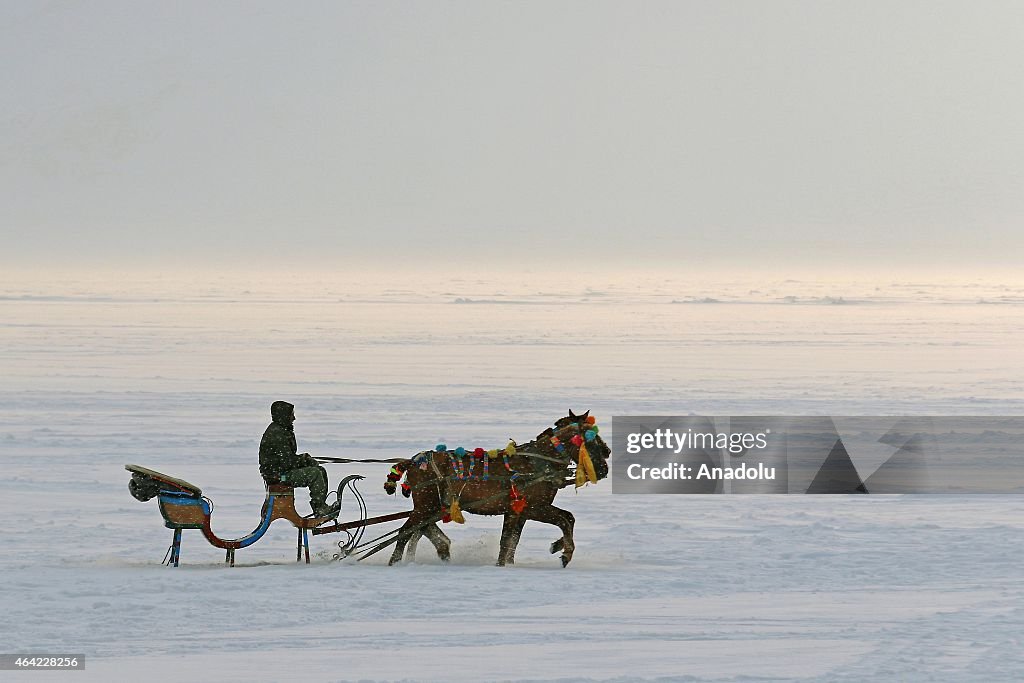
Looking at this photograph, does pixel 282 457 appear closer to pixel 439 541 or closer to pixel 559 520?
pixel 439 541

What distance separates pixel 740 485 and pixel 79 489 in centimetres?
829

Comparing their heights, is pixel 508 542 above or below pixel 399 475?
below

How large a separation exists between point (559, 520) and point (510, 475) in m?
0.60

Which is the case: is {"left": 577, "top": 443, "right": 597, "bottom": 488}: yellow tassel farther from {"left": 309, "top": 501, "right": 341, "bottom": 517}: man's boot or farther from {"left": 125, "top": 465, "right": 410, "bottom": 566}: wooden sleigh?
{"left": 125, "top": 465, "right": 410, "bottom": 566}: wooden sleigh

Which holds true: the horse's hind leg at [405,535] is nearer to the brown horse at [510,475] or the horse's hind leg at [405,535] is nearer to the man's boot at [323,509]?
the brown horse at [510,475]

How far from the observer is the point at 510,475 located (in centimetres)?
1371

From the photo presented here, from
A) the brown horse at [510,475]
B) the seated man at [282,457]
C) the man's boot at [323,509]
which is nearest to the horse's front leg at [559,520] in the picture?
the brown horse at [510,475]

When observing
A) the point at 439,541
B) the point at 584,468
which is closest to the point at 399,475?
the point at 439,541

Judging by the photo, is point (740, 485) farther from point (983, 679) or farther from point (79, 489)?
point (983, 679)

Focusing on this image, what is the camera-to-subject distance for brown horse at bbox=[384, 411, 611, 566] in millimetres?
13695

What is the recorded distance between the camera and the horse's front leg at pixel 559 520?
13.7 metres

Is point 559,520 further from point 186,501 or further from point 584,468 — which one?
point 186,501

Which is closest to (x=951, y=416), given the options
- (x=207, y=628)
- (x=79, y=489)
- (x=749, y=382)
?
(x=749, y=382)

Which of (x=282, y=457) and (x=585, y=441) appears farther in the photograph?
(x=585, y=441)
